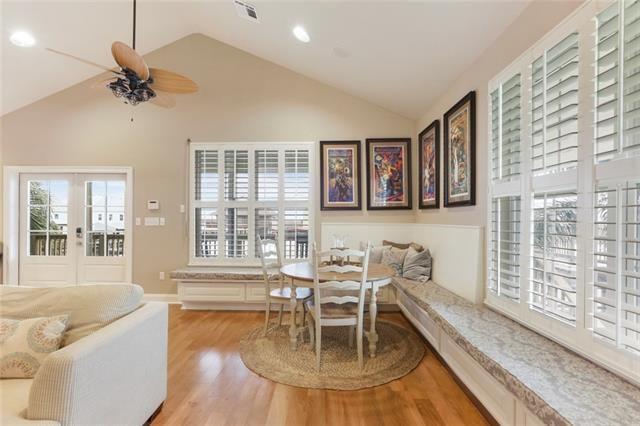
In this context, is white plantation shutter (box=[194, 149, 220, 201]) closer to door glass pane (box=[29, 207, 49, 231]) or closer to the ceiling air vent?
the ceiling air vent

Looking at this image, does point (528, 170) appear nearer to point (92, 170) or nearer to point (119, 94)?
point (119, 94)

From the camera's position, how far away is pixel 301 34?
3.27 metres

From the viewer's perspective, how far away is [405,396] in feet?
6.75

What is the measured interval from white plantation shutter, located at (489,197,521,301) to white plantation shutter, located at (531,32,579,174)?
382 millimetres

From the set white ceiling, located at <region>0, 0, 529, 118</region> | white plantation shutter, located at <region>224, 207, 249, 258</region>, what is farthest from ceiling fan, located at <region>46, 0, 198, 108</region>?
white plantation shutter, located at <region>224, 207, 249, 258</region>

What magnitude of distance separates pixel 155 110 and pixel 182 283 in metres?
2.54

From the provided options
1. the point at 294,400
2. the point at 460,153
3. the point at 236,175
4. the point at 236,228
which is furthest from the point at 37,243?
the point at 460,153

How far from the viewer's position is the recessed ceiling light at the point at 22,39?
339 cm

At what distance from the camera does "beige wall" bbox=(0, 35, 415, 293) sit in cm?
434

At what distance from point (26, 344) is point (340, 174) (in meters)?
3.57

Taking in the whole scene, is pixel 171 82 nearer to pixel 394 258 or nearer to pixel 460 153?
pixel 460 153

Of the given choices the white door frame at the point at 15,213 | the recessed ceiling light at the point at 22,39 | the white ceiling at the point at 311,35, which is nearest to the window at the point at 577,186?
the white ceiling at the point at 311,35

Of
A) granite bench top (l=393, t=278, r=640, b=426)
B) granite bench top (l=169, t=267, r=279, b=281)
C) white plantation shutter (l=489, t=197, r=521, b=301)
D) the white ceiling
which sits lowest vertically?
granite bench top (l=169, t=267, r=279, b=281)

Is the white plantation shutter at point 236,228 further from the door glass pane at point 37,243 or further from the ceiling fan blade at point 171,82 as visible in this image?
the door glass pane at point 37,243
